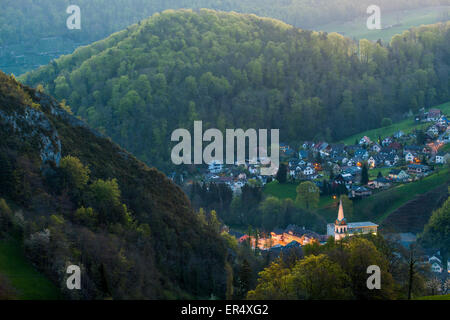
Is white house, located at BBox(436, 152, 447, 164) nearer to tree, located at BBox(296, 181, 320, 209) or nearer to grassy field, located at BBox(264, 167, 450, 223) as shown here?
grassy field, located at BBox(264, 167, 450, 223)

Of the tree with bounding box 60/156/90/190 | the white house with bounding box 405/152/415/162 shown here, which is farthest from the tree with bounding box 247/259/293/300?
the white house with bounding box 405/152/415/162

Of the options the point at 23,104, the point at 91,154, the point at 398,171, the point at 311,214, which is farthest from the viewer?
the point at 398,171

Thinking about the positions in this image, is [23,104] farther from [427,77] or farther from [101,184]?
[427,77]

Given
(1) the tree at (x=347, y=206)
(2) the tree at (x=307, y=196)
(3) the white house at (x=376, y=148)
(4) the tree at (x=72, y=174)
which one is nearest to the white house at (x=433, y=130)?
(3) the white house at (x=376, y=148)

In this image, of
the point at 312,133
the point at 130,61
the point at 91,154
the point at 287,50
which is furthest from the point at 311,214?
the point at 287,50

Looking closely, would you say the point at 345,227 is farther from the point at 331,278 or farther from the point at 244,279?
the point at 331,278

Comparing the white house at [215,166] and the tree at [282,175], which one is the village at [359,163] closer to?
the white house at [215,166]
